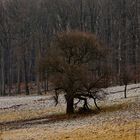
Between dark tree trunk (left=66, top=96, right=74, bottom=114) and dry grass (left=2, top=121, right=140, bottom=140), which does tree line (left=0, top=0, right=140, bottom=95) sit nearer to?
dark tree trunk (left=66, top=96, right=74, bottom=114)

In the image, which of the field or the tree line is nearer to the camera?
the field

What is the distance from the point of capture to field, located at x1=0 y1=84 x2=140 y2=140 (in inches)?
1073

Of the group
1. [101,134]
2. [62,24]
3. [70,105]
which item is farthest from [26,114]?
[62,24]

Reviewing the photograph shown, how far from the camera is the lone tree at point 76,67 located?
45.3 meters

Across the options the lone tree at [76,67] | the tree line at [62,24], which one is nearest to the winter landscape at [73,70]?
the lone tree at [76,67]

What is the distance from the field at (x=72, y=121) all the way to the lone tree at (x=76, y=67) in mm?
2024

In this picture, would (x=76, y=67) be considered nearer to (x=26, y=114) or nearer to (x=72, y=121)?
(x=72, y=121)

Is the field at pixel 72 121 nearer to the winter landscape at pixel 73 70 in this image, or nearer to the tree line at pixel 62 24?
the winter landscape at pixel 73 70

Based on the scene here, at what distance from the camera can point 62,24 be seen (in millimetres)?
98000

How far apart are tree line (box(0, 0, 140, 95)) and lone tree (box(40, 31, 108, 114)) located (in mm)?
46204

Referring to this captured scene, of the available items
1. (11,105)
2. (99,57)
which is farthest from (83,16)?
(99,57)

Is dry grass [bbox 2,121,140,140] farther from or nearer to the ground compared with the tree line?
nearer to the ground

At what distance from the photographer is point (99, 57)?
47219 mm

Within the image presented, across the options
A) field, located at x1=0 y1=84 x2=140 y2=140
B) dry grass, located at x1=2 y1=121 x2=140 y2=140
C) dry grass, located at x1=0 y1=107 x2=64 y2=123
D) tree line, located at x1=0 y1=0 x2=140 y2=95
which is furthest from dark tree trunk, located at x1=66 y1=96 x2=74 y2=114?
tree line, located at x1=0 y1=0 x2=140 y2=95
